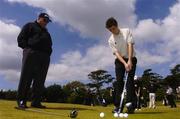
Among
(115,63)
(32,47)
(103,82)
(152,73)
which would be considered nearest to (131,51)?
(115,63)

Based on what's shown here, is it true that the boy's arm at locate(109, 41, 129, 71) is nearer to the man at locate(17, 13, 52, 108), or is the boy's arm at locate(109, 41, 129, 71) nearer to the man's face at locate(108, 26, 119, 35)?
the man's face at locate(108, 26, 119, 35)

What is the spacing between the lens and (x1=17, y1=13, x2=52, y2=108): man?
12305 millimetres

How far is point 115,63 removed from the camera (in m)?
11.4

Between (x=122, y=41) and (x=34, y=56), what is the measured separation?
9.08 feet

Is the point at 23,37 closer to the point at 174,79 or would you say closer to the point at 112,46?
the point at 112,46

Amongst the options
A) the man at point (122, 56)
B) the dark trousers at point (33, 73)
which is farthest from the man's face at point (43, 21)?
the man at point (122, 56)

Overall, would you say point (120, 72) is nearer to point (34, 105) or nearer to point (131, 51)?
point (131, 51)

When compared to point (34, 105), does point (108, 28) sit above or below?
above

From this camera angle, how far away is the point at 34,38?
40.8 ft

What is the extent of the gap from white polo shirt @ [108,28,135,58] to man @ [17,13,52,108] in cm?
222

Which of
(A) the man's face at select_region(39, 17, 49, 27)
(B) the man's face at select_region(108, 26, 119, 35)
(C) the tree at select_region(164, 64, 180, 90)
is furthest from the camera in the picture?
(C) the tree at select_region(164, 64, 180, 90)

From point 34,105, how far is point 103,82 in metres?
147

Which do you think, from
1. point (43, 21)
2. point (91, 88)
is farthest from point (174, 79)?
point (43, 21)

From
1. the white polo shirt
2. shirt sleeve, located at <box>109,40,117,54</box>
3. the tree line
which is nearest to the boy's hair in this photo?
the white polo shirt
